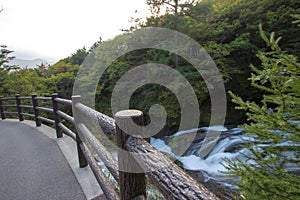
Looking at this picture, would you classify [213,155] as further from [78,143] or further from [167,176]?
[167,176]

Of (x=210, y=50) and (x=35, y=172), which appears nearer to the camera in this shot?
(x=35, y=172)

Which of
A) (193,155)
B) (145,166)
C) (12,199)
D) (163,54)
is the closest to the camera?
(145,166)

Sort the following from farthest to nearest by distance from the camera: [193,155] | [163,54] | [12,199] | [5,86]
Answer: [5,86]
[163,54]
[193,155]
[12,199]

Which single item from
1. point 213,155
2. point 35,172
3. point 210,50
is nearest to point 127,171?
point 35,172

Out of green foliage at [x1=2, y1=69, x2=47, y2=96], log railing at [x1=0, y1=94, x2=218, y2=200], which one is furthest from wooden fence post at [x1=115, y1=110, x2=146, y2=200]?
green foliage at [x1=2, y1=69, x2=47, y2=96]

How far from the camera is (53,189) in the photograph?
6.34 feet

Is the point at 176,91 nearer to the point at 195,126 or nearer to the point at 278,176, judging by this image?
the point at 195,126

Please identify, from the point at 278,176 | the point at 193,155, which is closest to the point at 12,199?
the point at 278,176

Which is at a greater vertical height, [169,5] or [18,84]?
[169,5]

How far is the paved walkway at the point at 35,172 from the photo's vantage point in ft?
6.15

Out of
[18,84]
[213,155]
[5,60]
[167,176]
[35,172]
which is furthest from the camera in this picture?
[5,60]

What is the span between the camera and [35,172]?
230 cm

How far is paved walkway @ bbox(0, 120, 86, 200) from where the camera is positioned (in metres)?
1.87

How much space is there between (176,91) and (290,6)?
16.3 ft
